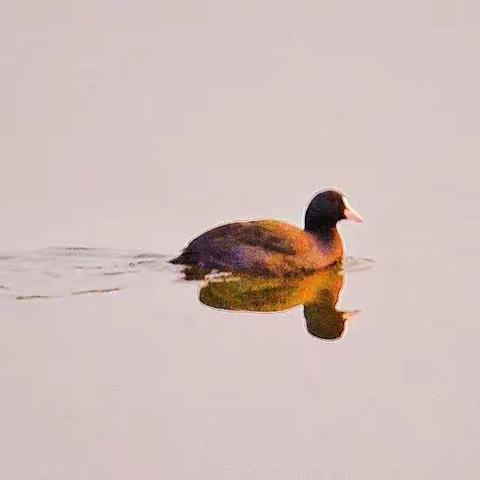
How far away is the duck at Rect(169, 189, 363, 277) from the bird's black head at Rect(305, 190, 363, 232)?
9.4 inches

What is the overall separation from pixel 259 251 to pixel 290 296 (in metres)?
0.55

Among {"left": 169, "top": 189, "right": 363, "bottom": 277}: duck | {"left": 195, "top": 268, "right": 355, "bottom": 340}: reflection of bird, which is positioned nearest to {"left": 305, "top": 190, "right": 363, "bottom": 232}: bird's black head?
{"left": 169, "top": 189, "right": 363, "bottom": 277}: duck

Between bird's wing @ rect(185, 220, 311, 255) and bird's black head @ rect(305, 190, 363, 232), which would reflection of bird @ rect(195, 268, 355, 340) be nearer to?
bird's wing @ rect(185, 220, 311, 255)

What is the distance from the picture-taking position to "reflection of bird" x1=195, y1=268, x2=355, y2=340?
961 cm

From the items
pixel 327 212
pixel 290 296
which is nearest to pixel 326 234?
pixel 327 212

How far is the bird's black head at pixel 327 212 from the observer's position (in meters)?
11.6

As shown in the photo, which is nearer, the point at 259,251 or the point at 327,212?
the point at 259,251

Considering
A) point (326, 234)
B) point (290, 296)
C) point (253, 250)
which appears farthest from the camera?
point (326, 234)

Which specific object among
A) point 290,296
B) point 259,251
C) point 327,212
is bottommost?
point 290,296

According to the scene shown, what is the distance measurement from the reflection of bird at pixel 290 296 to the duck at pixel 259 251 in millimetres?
74

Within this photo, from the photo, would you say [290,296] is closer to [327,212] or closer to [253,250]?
[253,250]

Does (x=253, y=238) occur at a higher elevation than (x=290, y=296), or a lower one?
higher

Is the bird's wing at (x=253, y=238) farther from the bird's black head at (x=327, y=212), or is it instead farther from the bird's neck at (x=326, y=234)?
the bird's black head at (x=327, y=212)

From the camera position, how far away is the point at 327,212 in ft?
38.0
